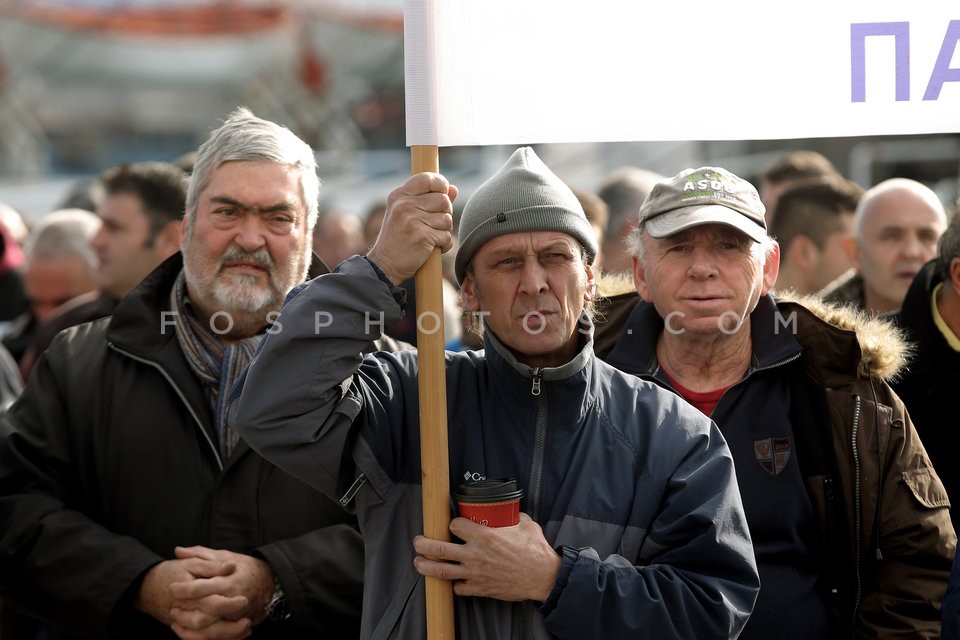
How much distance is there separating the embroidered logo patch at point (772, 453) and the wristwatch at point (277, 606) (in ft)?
4.01

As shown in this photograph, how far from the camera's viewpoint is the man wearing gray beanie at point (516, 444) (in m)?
2.34

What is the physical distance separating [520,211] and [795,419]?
974mm

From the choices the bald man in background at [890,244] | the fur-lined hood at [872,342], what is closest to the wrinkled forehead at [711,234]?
the fur-lined hood at [872,342]

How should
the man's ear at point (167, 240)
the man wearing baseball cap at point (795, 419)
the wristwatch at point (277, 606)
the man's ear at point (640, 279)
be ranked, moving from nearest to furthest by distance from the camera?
1. the man wearing baseball cap at point (795, 419)
2. the wristwatch at point (277, 606)
3. the man's ear at point (640, 279)
4. the man's ear at point (167, 240)

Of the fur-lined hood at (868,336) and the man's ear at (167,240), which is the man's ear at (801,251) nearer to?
the fur-lined hood at (868,336)

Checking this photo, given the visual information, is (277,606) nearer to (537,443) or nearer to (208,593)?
(208,593)

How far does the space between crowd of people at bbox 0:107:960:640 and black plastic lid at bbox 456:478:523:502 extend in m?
0.06

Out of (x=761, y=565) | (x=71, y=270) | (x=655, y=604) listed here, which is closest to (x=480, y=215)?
(x=655, y=604)

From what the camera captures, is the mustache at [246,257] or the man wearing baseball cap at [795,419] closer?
the man wearing baseball cap at [795,419]

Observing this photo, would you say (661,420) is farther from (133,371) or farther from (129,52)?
(129,52)

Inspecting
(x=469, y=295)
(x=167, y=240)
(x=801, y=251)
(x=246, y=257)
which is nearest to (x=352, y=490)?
(x=469, y=295)

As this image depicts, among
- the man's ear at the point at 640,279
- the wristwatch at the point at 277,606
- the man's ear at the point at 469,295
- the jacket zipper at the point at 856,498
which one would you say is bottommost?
the wristwatch at the point at 277,606

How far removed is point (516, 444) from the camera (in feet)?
8.20

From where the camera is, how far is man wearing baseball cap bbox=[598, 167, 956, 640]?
290 cm
